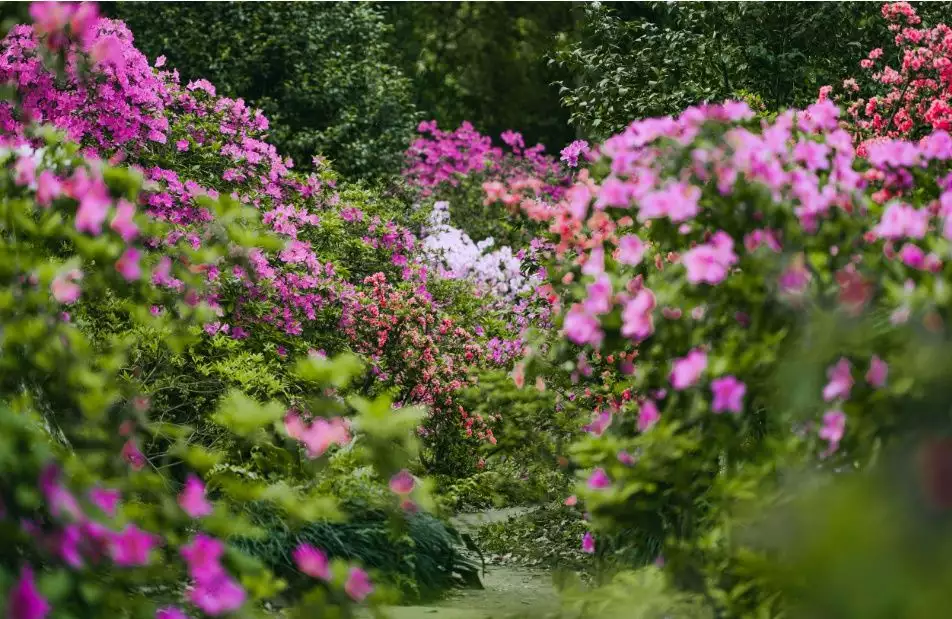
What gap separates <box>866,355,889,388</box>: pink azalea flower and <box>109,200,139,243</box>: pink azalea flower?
6.73 feet

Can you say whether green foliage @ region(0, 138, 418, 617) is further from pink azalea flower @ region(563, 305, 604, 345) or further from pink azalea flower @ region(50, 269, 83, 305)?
pink azalea flower @ region(563, 305, 604, 345)

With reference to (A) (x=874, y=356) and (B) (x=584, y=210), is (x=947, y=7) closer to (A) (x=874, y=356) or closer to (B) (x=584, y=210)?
(B) (x=584, y=210)

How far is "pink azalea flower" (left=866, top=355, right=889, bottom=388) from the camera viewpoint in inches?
109

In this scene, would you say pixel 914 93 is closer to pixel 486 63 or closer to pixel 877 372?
pixel 877 372

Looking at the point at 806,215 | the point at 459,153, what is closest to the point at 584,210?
the point at 806,215

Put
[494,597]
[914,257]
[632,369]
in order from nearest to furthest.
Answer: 1. [914,257]
2. [632,369]
3. [494,597]

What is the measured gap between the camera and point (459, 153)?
18.4 meters

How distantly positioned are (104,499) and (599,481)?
1573mm

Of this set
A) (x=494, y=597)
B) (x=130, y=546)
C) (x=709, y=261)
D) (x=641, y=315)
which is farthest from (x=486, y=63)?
(x=130, y=546)

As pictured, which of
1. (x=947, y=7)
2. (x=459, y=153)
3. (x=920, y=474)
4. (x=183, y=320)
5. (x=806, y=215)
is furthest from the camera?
(x=459, y=153)

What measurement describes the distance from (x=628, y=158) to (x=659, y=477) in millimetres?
1002

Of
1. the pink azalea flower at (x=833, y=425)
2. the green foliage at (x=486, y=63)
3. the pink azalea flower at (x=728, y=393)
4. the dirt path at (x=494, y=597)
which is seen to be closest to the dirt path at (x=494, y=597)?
the dirt path at (x=494, y=597)

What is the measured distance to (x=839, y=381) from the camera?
2.71 metres

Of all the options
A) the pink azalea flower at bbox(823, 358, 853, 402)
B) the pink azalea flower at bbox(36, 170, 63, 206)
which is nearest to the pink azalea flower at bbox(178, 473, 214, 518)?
the pink azalea flower at bbox(36, 170, 63, 206)
